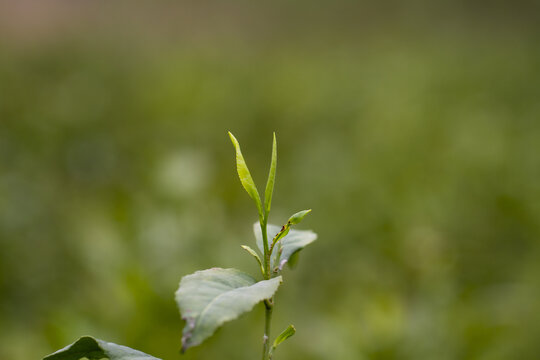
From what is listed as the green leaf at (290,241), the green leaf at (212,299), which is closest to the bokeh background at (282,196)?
the green leaf at (290,241)

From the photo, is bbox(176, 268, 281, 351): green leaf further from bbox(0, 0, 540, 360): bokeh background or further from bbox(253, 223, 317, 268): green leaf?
bbox(0, 0, 540, 360): bokeh background

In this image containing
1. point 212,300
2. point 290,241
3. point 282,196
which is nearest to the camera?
point 212,300

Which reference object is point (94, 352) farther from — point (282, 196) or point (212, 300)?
point (282, 196)

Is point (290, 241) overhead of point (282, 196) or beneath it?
beneath

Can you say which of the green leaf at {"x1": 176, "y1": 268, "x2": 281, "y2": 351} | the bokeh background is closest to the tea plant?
the green leaf at {"x1": 176, "y1": 268, "x2": 281, "y2": 351}

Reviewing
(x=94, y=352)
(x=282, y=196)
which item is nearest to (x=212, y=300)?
(x=94, y=352)

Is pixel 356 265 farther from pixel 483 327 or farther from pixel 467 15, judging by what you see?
pixel 467 15

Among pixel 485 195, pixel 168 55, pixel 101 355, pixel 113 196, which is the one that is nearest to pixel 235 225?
pixel 113 196

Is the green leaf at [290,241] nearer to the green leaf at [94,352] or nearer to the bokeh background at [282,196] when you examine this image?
the green leaf at [94,352]
